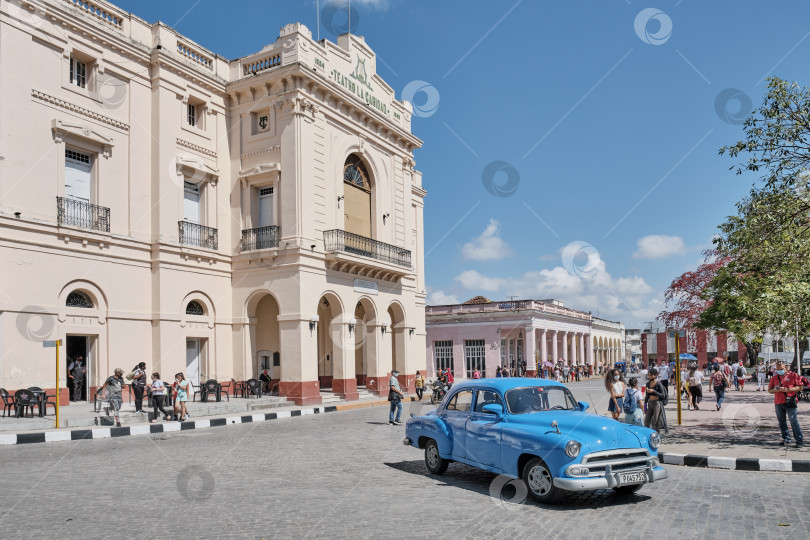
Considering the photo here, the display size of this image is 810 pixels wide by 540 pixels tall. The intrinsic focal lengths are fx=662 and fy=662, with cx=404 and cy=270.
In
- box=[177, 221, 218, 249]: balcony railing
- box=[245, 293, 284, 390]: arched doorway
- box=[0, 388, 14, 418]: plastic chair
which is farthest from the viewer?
box=[245, 293, 284, 390]: arched doorway

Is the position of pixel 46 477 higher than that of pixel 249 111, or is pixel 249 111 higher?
pixel 249 111

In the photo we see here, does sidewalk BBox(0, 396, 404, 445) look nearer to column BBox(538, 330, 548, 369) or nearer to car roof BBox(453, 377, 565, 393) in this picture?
car roof BBox(453, 377, 565, 393)

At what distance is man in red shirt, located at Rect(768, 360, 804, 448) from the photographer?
1191 cm

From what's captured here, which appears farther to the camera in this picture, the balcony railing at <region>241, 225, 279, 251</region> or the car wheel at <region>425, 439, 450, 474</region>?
the balcony railing at <region>241, 225, 279, 251</region>

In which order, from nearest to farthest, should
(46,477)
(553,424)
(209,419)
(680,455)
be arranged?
(553,424) < (46,477) < (680,455) < (209,419)

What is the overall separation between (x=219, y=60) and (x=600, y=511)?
2358 centimetres

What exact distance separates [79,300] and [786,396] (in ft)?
61.9

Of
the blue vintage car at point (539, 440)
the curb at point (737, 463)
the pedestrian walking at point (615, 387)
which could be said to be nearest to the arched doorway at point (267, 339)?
the pedestrian walking at point (615, 387)

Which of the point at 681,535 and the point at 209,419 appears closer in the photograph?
the point at 681,535

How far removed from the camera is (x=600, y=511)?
25.0 feet

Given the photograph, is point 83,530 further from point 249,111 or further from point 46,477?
point 249,111

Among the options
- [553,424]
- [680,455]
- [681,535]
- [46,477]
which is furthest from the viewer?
[680,455]

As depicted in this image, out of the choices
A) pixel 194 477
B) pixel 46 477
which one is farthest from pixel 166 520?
pixel 46 477

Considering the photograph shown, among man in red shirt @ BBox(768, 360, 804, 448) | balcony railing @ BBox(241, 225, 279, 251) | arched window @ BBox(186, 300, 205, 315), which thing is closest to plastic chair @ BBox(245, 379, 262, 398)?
arched window @ BBox(186, 300, 205, 315)
